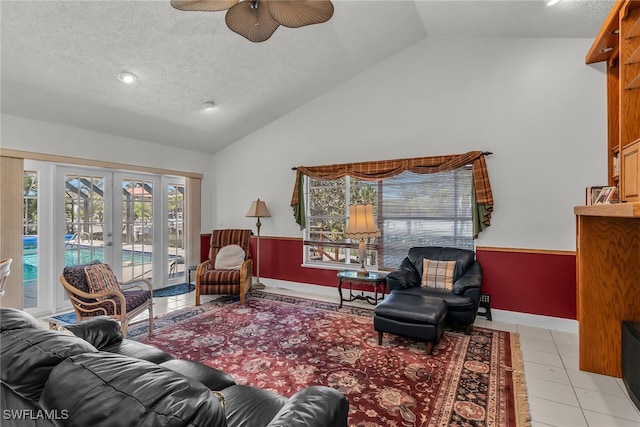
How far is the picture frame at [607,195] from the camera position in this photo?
2.50 meters

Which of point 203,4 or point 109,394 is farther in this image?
point 203,4

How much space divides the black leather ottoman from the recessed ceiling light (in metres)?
3.63

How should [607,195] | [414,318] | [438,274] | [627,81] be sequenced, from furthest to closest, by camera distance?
[438,274]
[414,318]
[607,195]
[627,81]

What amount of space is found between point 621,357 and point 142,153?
6.19 meters

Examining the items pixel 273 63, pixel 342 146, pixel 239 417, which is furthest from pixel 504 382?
pixel 273 63

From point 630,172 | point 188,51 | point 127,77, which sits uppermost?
point 188,51

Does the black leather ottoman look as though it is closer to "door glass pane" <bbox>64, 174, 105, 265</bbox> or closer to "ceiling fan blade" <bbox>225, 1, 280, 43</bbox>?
"ceiling fan blade" <bbox>225, 1, 280, 43</bbox>

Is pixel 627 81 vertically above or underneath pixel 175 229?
above

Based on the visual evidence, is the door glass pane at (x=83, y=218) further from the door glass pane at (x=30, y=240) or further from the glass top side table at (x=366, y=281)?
the glass top side table at (x=366, y=281)

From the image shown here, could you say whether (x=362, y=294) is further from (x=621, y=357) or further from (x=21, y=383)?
(x=21, y=383)

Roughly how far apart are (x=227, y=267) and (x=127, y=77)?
9.50ft

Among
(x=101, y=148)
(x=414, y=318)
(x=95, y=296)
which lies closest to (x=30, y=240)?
(x=101, y=148)

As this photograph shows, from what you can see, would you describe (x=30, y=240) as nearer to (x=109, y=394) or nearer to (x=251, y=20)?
(x=251, y=20)

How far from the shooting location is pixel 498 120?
3779mm
